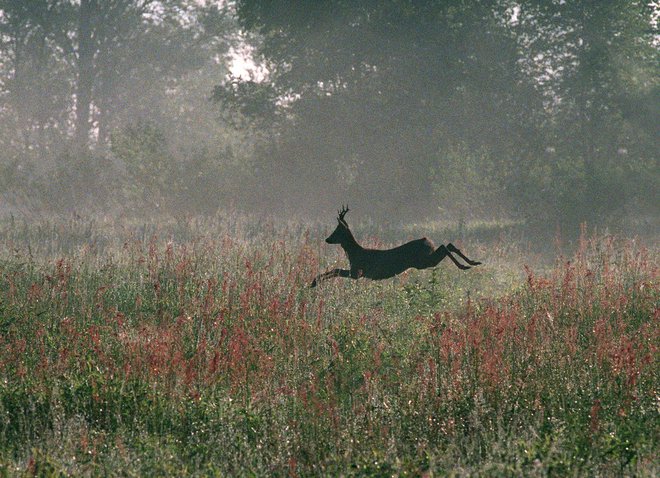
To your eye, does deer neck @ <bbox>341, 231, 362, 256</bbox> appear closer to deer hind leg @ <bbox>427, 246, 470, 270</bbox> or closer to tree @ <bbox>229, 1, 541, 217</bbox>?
deer hind leg @ <bbox>427, 246, 470, 270</bbox>

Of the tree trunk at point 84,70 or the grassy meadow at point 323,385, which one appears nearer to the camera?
the grassy meadow at point 323,385

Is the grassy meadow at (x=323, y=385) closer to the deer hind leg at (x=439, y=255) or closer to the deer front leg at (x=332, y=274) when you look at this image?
the deer front leg at (x=332, y=274)

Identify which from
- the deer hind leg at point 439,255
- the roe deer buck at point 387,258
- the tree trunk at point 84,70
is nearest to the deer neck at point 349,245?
the roe deer buck at point 387,258

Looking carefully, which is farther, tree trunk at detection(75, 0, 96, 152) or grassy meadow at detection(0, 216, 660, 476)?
tree trunk at detection(75, 0, 96, 152)

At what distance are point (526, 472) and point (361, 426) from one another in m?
1.49

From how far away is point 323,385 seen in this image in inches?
309

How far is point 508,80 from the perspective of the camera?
33.3 meters

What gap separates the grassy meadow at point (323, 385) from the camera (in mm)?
5801

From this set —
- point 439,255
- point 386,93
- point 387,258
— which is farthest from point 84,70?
point 439,255

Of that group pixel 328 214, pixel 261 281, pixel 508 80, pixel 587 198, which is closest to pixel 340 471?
pixel 261 281

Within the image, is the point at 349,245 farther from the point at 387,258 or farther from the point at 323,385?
the point at 323,385

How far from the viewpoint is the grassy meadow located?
580 centimetres

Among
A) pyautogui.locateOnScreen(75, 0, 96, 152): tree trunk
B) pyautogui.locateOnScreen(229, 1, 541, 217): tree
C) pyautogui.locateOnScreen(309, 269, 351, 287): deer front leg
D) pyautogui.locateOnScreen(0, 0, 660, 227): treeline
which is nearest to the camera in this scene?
pyautogui.locateOnScreen(309, 269, 351, 287): deer front leg

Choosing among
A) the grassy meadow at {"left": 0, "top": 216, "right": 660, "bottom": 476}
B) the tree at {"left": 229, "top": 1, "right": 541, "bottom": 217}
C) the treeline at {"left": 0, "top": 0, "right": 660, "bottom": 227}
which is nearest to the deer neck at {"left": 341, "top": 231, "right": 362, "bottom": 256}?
the grassy meadow at {"left": 0, "top": 216, "right": 660, "bottom": 476}
